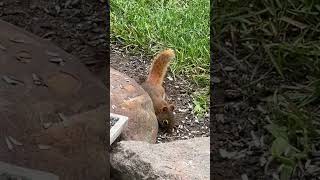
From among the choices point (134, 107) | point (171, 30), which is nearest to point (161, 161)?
point (134, 107)

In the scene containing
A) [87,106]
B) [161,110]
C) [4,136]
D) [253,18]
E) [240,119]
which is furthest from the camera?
[161,110]

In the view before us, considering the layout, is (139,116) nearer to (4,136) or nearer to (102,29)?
(102,29)

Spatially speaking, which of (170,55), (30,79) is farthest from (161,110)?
(30,79)

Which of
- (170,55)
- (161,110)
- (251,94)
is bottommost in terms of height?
(161,110)

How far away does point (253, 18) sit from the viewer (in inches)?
110

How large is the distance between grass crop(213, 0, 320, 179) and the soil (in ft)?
2.74

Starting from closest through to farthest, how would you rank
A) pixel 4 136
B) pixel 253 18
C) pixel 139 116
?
1. pixel 4 136
2. pixel 253 18
3. pixel 139 116

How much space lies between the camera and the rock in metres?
3.18

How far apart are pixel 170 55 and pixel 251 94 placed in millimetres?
938

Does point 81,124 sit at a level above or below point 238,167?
above

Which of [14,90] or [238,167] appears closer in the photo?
[14,90]

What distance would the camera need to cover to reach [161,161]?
8.39ft

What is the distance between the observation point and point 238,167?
2.41m

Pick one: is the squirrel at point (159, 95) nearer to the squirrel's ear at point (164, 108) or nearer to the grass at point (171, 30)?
the squirrel's ear at point (164, 108)
